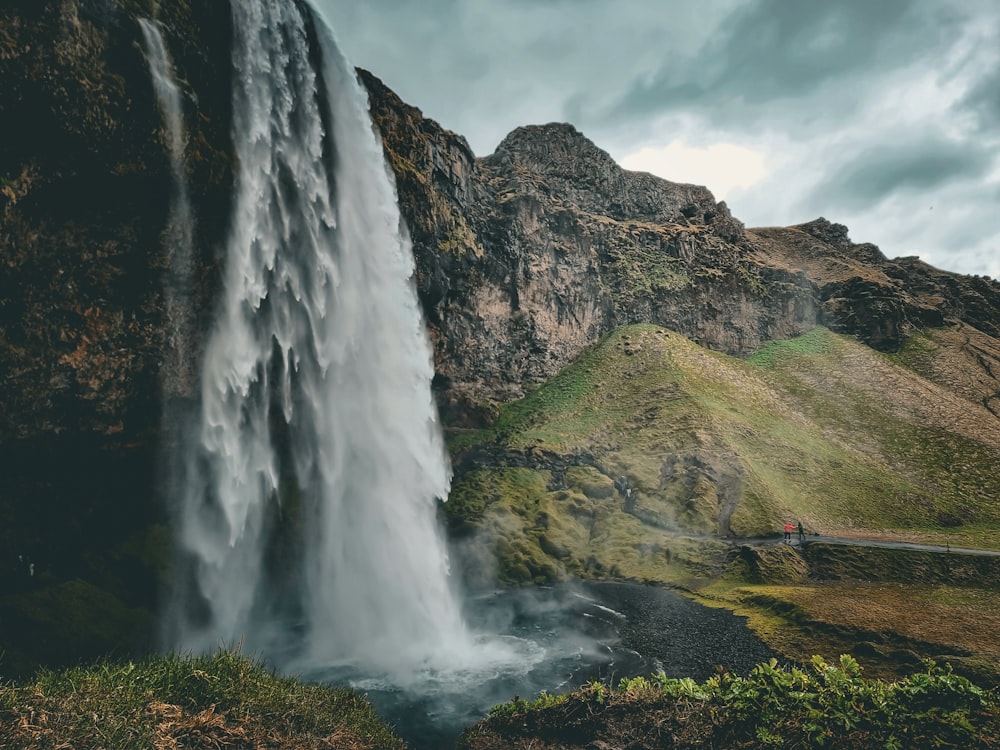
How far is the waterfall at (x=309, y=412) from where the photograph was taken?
1101 inches

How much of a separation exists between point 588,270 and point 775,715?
68.6 meters

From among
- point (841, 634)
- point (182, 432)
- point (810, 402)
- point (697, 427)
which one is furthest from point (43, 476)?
point (810, 402)

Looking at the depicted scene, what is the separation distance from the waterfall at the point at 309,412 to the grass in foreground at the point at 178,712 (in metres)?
10.8

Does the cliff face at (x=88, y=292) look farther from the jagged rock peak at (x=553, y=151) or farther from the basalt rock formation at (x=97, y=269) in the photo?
the jagged rock peak at (x=553, y=151)

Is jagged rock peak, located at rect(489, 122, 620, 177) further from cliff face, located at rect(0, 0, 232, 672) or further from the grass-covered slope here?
cliff face, located at rect(0, 0, 232, 672)

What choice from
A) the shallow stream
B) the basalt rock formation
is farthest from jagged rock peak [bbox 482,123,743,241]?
the shallow stream

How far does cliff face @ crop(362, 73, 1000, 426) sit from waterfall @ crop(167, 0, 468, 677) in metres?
11.0

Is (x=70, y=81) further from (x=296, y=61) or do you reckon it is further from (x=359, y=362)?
(x=359, y=362)

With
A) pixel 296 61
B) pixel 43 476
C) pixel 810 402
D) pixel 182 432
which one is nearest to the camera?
pixel 43 476

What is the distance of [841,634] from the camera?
23812 mm

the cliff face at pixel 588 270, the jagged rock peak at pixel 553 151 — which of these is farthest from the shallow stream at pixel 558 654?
the jagged rock peak at pixel 553 151

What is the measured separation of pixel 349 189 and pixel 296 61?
23.1ft

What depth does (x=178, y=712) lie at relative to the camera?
10242 mm

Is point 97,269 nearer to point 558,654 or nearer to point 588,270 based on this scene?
point 558,654
